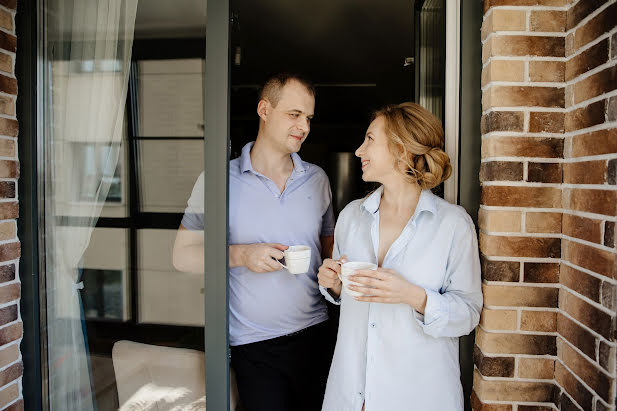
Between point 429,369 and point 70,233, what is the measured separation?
1526 millimetres

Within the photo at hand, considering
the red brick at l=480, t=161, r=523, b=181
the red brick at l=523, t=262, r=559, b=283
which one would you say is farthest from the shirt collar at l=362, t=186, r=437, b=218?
the red brick at l=523, t=262, r=559, b=283

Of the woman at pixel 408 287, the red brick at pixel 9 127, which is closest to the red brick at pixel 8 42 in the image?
the red brick at pixel 9 127

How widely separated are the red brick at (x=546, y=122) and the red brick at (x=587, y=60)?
12cm

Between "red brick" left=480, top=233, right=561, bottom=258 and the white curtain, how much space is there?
148 centimetres

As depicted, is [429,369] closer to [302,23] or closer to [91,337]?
[91,337]

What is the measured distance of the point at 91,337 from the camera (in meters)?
1.96

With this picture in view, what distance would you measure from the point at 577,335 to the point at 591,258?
0.24 metres

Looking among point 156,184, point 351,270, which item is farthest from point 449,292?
point 156,184

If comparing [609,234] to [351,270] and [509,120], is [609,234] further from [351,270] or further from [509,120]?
[351,270]

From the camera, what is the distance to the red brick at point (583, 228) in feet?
3.93

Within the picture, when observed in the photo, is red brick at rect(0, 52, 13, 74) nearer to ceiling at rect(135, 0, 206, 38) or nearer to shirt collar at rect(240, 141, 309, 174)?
ceiling at rect(135, 0, 206, 38)

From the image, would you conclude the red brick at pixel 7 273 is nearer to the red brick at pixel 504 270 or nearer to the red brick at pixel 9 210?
the red brick at pixel 9 210

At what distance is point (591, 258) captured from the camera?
4.04 feet

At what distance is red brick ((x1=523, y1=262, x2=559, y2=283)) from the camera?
4.64 feet
